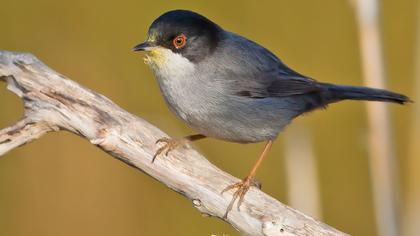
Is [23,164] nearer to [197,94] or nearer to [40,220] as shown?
[40,220]

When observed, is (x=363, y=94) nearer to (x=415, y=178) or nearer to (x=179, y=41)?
(x=415, y=178)

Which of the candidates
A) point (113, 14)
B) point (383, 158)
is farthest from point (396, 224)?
point (113, 14)

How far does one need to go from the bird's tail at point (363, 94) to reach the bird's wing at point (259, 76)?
0.10 meters

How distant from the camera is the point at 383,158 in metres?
3.87

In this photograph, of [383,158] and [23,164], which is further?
[23,164]

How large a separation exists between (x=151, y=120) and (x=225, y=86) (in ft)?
5.08

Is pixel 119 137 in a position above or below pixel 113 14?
below

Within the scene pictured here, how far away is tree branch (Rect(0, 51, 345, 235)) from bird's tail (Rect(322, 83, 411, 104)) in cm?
91

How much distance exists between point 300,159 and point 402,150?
7.36 feet

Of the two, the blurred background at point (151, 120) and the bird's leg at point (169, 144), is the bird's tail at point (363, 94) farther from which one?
the blurred background at point (151, 120)

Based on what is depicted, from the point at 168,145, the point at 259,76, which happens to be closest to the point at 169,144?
the point at 168,145

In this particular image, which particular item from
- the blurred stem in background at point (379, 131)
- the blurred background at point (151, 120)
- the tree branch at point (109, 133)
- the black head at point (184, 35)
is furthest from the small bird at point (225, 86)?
the blurred background at point (151, 120)

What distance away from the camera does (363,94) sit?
446 centimetres

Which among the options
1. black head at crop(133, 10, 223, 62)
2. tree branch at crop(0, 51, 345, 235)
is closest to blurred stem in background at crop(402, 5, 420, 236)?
tree branch at crop(0, 51, 345, 235)
